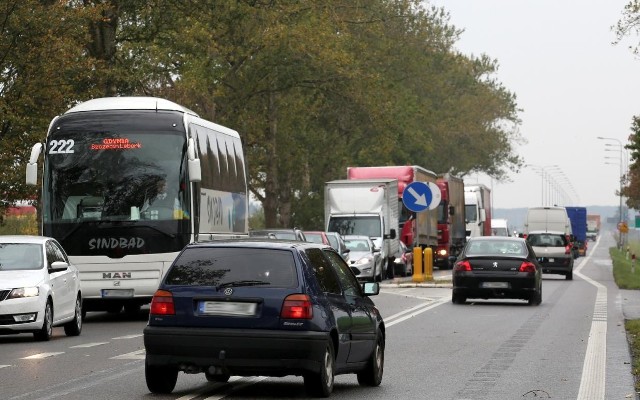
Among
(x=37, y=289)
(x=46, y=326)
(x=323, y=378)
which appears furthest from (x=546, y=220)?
(x=323, y=378)

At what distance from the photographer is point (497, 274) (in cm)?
3106

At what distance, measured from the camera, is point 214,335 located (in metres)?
12.5

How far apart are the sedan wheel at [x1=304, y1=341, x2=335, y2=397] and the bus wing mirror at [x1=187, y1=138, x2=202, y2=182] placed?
12238 mm

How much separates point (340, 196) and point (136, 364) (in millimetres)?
32645

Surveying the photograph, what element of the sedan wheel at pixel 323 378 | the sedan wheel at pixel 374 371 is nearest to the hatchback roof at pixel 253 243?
the sedan wheel at pixel 323 378

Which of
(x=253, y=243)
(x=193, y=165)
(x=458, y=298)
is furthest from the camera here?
(x=458, y=298)

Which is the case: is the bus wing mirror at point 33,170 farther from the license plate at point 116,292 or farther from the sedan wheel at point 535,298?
the sedan wheel at point 535,298

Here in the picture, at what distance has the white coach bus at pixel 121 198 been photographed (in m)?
25.4

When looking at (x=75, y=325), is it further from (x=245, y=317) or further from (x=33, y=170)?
(x=245, y=317)

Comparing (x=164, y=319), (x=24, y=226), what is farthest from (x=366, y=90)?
(x=164, y=319)

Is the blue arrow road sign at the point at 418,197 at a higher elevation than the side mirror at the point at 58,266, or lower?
higher

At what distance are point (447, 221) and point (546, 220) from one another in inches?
521

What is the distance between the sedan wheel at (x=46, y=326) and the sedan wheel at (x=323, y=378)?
27.8 ft

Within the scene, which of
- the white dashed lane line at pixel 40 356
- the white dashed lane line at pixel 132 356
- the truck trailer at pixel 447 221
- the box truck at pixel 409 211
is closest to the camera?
the white dashed lane line at pixel 132 356
